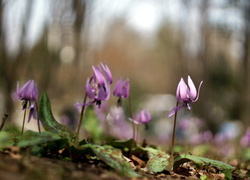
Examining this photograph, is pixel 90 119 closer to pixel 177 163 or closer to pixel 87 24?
pixel 177 163

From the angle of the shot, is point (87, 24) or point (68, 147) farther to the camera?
point (87, 24)

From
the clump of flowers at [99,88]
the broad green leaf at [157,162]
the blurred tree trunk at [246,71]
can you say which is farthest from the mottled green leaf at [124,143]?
the blurred tree trunk at [246,71]

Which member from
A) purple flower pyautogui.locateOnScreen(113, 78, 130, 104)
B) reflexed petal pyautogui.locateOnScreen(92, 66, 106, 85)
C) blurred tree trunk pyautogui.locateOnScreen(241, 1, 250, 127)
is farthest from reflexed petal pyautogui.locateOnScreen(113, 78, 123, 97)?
blurred tree trunk pyautogui.locateOnScreen(241, 1, 250, 127)

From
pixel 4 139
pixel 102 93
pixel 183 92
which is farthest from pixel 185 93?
A: pixel 4 139

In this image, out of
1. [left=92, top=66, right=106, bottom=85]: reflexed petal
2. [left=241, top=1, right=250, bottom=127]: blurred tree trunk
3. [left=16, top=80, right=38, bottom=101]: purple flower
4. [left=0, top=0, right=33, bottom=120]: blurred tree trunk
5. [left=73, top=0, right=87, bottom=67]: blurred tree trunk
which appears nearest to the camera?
[left=92, top=66, right=106, bottom=85]: reflexed petal

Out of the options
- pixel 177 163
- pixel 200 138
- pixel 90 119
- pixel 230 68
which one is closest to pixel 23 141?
pixel 90 119

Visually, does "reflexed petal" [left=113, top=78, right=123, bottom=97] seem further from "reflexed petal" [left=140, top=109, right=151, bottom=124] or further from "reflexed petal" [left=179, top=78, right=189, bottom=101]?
"reflexed petal" [left=179, top=78, right=189, bottom=101]
